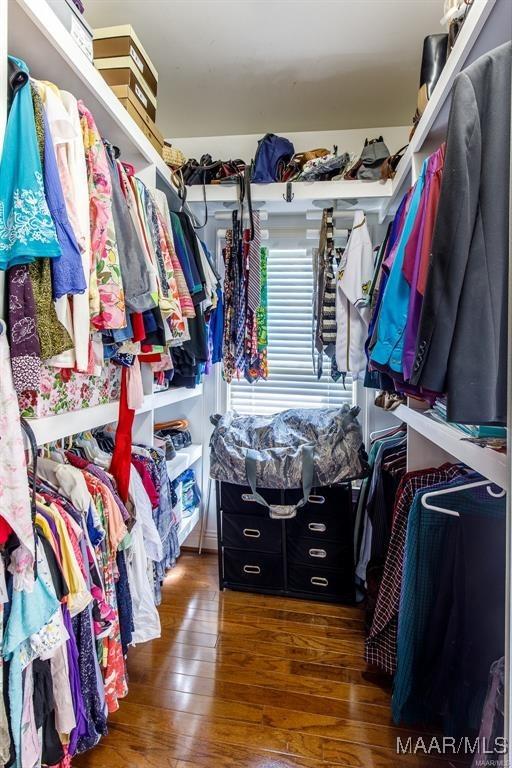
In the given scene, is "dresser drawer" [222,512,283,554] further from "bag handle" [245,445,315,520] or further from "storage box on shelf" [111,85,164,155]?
"storage box on shelf" [111,85,164,155]

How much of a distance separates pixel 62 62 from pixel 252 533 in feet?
6.87

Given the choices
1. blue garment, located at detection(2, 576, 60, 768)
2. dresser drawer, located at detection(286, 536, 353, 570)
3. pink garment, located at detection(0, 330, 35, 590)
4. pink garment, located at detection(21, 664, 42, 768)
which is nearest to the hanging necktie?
dresser drawer, located at detection(286, 536, 353, 570)

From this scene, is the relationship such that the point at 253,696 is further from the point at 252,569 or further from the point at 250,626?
the point at 252,569

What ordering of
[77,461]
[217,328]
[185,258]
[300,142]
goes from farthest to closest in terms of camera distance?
[300,142] < [217,328] < [185,258] < [77,461]

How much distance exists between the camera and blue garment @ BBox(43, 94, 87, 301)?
887mm

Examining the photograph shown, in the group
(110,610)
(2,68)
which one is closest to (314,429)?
(110,610)

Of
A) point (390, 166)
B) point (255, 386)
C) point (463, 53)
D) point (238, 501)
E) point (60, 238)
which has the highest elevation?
point (390, 166)

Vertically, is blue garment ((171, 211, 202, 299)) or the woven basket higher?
the woven basket

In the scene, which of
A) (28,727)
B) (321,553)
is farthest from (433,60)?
(28,727)

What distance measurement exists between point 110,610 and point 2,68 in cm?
142

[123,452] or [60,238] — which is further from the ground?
[60,238]

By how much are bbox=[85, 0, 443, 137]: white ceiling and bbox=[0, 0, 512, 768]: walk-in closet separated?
1 centimetres

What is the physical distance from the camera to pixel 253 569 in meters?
2.18

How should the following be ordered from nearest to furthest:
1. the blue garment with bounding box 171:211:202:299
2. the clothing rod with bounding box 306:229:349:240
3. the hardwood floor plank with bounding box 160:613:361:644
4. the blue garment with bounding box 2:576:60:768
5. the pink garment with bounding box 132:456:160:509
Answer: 1. the blue garment with bounding box 2:576:60:768
2. the pink garment with bounding box 132:456:160:509
3. the blue garment with bounding box 171:211:202:299
4. the hardwood floor plank with bounding box 160:613:361:644
5. the clothing rod with bounding box 306:229:349:240
